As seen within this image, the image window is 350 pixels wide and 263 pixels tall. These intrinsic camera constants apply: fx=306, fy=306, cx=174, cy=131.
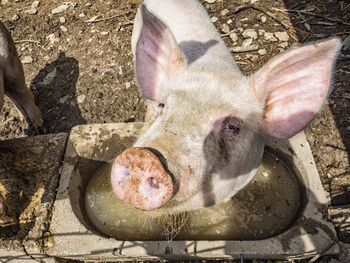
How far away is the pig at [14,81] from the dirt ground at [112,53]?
0.23 meters

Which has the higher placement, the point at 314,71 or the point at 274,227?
the point at 314,71

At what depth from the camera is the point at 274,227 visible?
252 centimetres

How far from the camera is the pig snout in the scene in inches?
60.9

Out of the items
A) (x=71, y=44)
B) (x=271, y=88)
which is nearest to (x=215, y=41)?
(x=271, y=88)

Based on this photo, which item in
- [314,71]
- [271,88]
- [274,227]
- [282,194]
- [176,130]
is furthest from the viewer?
[282,194]

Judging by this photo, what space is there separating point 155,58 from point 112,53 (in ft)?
7.78

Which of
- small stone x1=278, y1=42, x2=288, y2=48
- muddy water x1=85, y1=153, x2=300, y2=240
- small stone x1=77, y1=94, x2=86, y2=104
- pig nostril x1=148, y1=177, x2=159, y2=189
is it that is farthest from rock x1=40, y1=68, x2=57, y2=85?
pig nostril x1=148, y1=177, x2=159, y2=189

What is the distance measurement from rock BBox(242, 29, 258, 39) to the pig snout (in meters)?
3.20

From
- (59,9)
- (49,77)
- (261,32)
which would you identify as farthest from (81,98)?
(261,32)

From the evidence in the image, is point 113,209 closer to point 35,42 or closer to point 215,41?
point 215,41

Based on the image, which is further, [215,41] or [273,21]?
[273,21]

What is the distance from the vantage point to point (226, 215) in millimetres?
2650

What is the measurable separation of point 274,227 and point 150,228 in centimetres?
104

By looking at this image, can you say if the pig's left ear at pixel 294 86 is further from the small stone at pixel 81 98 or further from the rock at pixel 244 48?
the small stone at pixel 81 98
